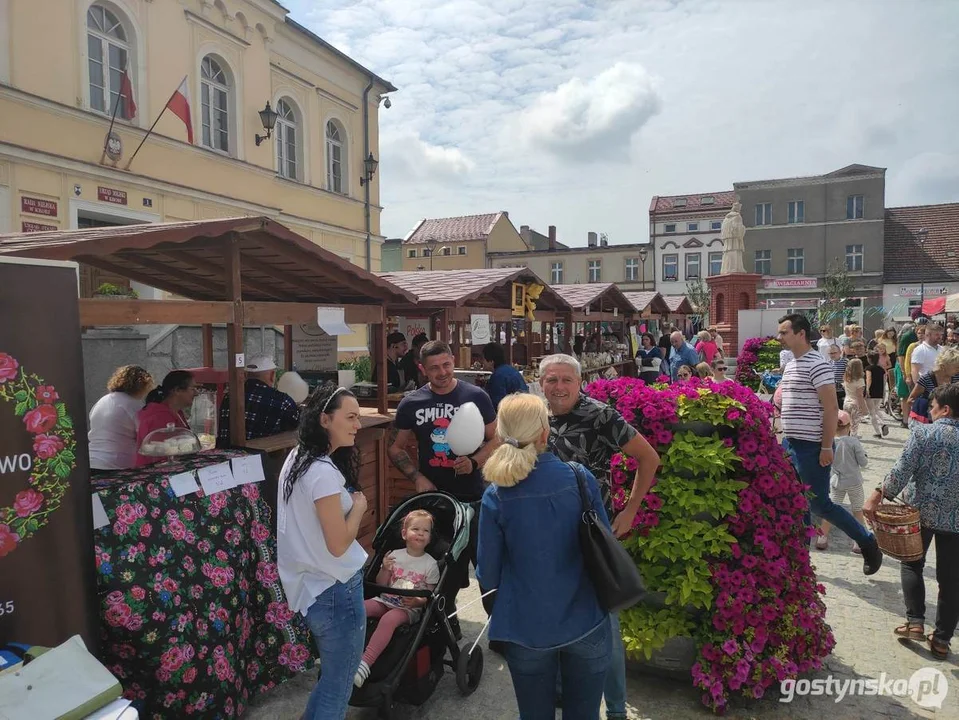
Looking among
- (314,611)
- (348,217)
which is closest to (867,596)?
(314,611)

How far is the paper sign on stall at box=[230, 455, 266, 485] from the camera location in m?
3.71

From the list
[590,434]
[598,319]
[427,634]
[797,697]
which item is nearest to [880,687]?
[797,697]

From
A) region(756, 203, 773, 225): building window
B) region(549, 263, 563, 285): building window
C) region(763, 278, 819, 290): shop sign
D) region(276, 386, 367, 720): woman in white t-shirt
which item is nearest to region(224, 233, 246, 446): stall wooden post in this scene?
region(276, 386, 367, 720): woman in white t-shirt

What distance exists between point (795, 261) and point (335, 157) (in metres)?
37.3

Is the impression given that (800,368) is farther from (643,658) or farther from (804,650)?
(643,658)

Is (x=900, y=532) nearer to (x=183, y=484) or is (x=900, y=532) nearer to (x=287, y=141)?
(x=183, y=484)

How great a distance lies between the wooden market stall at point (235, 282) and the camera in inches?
137

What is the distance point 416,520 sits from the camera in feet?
12.0

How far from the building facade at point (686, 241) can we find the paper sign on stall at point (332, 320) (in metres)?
47.3

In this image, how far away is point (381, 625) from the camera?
3.30 m

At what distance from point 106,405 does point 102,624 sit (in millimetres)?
1742

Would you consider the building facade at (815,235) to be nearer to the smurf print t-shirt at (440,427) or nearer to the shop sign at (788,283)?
the shop sign at (788,283)

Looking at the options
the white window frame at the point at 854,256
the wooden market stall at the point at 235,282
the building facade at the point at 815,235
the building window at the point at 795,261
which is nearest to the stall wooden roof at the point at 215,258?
the wooden market stall at the point at 235,282

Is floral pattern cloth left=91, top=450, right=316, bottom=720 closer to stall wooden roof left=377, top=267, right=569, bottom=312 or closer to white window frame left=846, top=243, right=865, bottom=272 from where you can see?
stall wooden roof left=377, top=267, right=569, bottom=312
